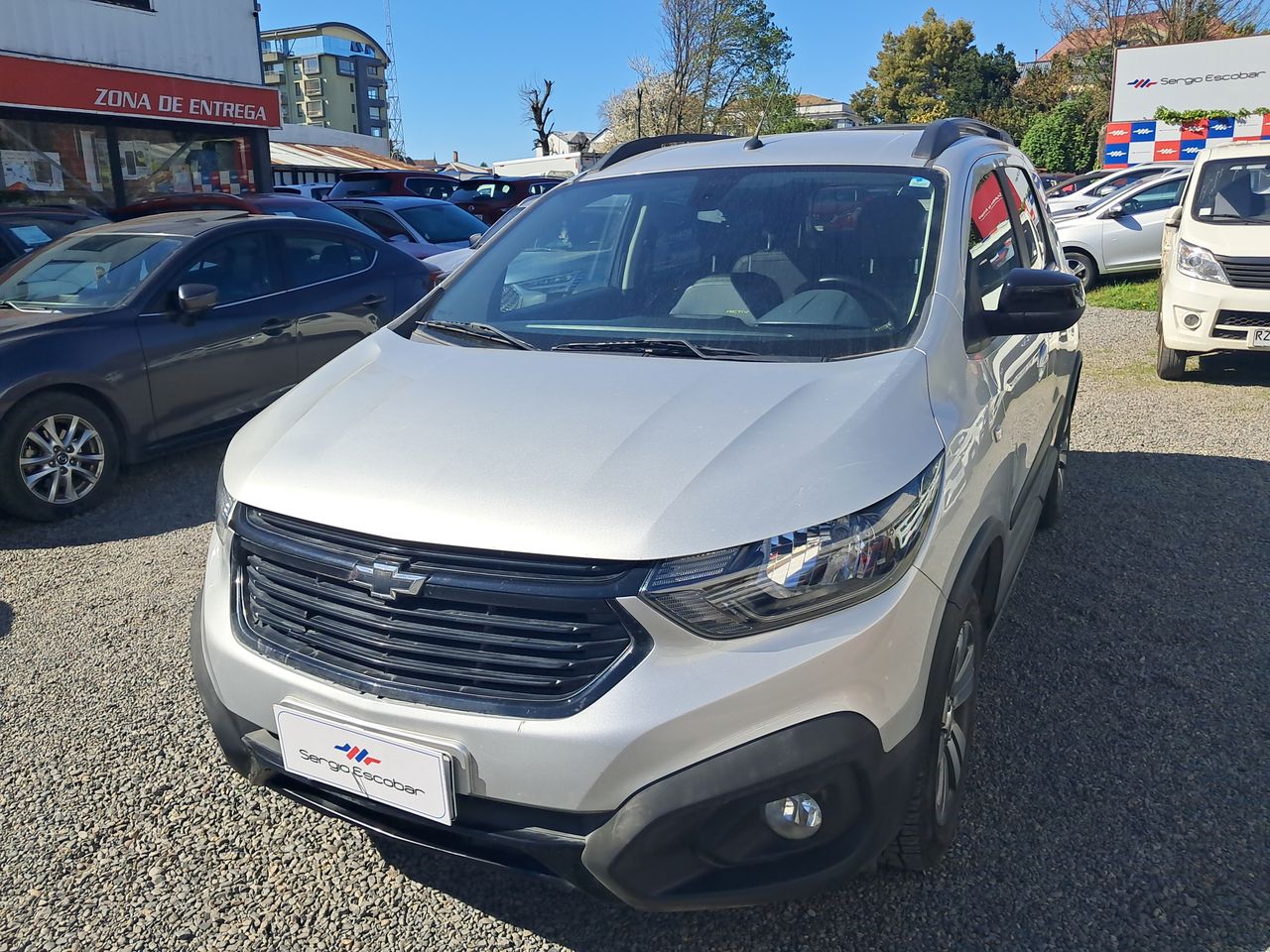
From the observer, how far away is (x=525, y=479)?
2.15m

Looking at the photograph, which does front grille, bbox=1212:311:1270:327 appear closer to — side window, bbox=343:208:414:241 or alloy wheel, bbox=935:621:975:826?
alloy wheel, bbox=935:621:975:826

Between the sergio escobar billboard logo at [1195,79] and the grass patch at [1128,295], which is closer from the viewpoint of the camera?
the grass patch at [1128,295]

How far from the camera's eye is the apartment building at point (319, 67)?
314ft

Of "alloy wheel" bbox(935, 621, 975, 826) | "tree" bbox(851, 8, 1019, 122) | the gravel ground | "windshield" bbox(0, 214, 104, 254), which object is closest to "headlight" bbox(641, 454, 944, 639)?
"alloy wheel" bbox(935, 621, 975, 826)

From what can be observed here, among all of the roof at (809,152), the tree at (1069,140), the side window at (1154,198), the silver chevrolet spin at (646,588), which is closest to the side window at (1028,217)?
→ the roof at (809,152)

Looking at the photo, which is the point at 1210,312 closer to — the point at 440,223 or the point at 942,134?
the point at 942,134

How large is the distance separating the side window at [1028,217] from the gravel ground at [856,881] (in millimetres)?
1371

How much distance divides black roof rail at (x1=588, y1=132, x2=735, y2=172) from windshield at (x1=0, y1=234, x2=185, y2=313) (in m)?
3.41

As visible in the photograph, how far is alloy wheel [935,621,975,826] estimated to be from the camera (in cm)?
240

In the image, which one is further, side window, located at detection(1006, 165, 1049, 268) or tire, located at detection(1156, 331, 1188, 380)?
tire, located at detection(1156, 331, 1188, 380)

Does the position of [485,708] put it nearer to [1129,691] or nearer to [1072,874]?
[1072,874]

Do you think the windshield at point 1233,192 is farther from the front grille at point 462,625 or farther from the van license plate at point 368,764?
the van license plate at point 368,764

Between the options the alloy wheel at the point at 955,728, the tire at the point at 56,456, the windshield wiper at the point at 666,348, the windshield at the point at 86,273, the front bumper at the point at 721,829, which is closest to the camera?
the front bumper at the point at 721,829

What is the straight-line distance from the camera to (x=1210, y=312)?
25.9 feet
